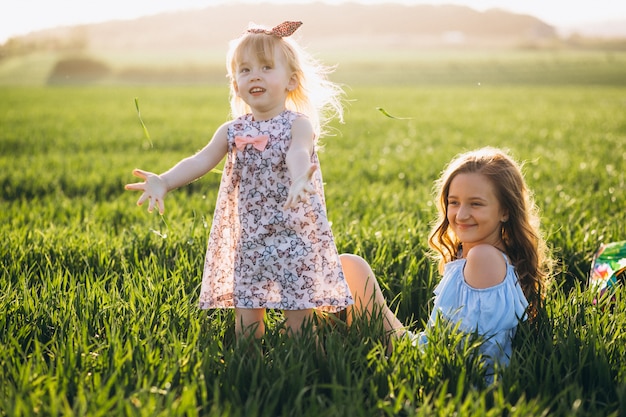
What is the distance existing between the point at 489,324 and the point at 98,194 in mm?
4957

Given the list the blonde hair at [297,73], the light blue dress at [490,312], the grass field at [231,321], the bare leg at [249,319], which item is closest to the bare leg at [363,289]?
the grass field at [231,321]

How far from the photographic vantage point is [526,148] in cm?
1067

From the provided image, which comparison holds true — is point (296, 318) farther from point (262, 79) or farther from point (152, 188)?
point (262, 79)

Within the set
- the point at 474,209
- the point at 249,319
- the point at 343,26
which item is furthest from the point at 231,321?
the point at 343,26

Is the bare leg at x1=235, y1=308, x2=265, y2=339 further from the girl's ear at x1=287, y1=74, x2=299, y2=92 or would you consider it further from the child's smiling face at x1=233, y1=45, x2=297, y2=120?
the girl's ear at x1=287, y1=74, x2=299, y2=92

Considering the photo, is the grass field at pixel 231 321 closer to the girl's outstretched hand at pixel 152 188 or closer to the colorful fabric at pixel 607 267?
the colorful fabric at pixel 607 267

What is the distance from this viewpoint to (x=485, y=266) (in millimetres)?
2730

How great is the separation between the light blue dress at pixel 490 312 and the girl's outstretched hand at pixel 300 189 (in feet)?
2.53

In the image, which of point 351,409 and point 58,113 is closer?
point 351,409

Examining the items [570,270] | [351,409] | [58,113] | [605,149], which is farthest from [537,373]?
[58,113]

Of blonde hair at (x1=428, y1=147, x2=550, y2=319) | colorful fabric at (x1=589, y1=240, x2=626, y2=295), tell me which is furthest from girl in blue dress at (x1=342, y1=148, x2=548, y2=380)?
colorful fabric at (x1=589, y1=240, x2=626, y2=295)

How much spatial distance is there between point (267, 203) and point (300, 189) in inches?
17.2

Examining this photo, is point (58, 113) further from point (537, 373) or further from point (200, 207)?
point (537, 373)

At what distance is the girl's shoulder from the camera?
8.96 feet
